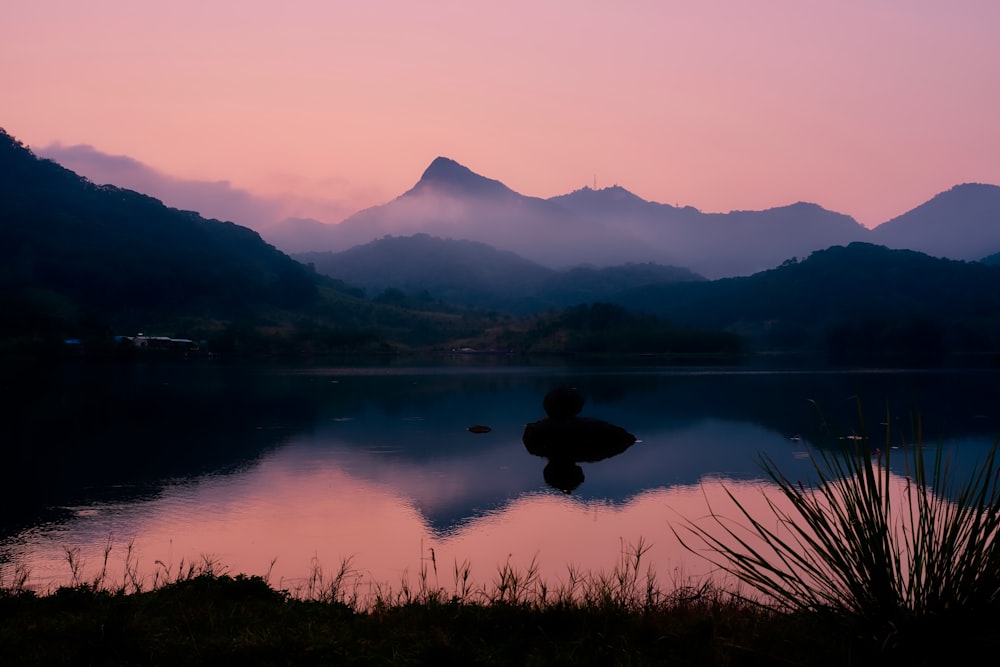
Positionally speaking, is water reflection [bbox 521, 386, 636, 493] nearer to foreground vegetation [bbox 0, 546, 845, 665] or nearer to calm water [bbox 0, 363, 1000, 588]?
calm water [bbox 0, 363, 1000, 588]

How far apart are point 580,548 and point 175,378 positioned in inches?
3901

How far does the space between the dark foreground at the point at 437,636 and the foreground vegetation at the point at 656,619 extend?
1.2 inches

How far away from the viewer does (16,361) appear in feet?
483

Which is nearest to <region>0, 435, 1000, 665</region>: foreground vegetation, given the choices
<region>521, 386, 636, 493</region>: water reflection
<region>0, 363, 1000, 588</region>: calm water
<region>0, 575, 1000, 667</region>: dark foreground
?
<region>0, 575, 1000, 667</region>: dark foreground

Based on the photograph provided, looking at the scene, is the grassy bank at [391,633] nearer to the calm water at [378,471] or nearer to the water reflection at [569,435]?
the calm water at [378,471]

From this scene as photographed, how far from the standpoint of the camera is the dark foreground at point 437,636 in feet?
33.1

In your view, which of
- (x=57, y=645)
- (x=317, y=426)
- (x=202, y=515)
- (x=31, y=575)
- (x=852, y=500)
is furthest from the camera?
(x=317, y=426)

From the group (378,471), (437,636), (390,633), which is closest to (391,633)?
(390,633)

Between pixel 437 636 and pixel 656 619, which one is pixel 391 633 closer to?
pixel 437 636

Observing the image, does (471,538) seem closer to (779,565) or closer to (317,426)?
(779,565)

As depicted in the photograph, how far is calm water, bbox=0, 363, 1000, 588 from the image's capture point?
85.6 feet

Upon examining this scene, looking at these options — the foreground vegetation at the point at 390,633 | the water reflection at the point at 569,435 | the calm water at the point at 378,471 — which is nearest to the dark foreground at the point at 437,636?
the foreground vegetation at the point at 390,633

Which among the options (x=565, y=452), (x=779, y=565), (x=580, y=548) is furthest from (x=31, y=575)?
(x=565, y=452)

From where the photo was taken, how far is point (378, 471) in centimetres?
4409
